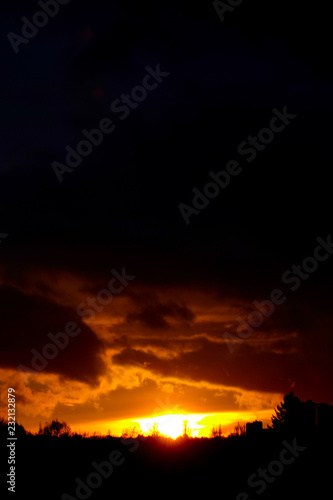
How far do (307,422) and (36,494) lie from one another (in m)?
12.8

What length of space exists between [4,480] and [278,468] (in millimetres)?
9966

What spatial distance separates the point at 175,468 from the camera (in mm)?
22828

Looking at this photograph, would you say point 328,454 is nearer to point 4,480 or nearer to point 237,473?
point 237,473

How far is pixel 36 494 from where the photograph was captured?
20.6 metres

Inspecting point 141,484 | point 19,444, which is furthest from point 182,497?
point 19,444

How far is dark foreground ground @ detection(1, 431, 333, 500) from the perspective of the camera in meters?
21.0

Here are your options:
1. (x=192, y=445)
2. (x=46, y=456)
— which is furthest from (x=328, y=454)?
(x=46, y=456)

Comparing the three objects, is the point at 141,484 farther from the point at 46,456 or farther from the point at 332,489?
the point at 332,489

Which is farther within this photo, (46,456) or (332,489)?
(46,456)

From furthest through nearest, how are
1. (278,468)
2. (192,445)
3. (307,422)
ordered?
(307,422) < (192,445) < (278,468)

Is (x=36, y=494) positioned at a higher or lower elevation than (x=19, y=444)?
lower

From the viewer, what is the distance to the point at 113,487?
2111cm

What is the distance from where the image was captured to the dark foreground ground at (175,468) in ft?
68.9

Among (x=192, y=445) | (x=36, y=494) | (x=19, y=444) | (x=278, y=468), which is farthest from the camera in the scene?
(x=192, y=445)
